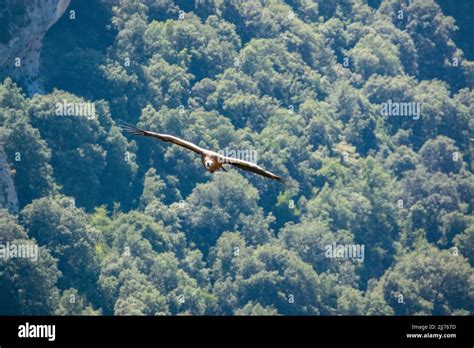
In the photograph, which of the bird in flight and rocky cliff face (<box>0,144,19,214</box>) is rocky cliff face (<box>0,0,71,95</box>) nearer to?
rocky cliff face (<box>0,144,19,214</box>)

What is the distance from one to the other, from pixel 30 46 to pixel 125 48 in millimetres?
12148

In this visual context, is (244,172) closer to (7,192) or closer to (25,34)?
(25,34)

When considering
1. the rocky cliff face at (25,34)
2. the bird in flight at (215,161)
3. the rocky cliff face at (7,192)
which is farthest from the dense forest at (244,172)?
the bird in flight at (215,161)

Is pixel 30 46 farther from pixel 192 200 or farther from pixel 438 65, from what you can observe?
pixel 438 65

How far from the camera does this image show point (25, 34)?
469 feet

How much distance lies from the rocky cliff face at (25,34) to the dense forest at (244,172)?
1.80ft

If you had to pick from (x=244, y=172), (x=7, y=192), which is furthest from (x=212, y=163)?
(x=244, y=172)

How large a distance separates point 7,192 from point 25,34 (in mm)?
14964

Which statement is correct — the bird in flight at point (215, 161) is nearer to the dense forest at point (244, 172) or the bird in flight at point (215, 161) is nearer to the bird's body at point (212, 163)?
the bird's body at point (212, 163)

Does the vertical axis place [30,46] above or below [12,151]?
above

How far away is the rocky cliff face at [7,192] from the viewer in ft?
431
